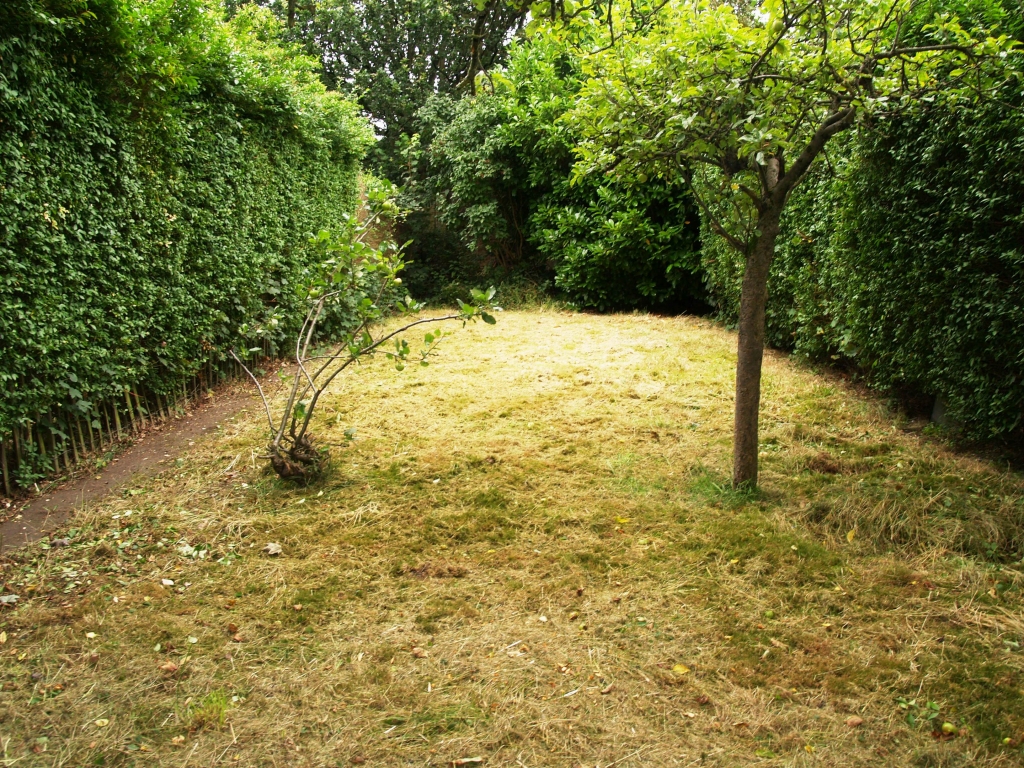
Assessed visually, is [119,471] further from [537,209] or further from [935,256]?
[537,209]

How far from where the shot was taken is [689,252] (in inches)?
378

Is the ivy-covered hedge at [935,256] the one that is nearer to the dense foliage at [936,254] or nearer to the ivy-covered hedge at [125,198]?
the dense foliage at [936,254]

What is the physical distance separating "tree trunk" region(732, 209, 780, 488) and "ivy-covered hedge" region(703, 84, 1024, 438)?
954 mm

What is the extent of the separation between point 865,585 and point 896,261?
2589 millimetres

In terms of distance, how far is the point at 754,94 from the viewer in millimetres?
3076

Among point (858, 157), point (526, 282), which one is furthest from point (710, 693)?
point (526, 282)

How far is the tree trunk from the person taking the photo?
3.54m

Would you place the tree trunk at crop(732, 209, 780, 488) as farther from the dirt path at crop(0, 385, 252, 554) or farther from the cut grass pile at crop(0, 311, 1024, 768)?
the dirt path at crop(0, 385, 252, 554)

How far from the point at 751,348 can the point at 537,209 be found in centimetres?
835

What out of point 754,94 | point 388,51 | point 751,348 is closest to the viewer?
point 754,94

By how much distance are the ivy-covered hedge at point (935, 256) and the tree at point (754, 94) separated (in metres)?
0.44

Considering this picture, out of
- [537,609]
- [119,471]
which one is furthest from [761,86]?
[119,471]

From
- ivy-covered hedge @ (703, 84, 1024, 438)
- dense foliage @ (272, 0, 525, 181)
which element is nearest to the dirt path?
ivy-covered hedge @ (703, 84, 1024, 438)

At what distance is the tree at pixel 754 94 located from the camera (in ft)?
9.57
